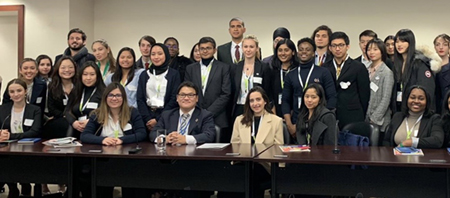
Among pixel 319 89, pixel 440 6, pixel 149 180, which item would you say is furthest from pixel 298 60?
pixel 440 6

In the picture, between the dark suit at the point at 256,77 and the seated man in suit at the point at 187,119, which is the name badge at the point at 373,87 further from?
the seated man in suit at the point at 187,119

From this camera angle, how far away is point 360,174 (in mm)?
3125

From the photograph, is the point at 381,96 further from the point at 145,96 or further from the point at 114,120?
the point at 114,120

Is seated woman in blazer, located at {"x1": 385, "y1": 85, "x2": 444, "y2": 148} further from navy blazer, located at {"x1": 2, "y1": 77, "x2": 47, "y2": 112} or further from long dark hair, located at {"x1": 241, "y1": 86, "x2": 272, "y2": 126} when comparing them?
navy blazer, located at {"x1": 2, "y1": 77, "x2": 47, "y2": 112}

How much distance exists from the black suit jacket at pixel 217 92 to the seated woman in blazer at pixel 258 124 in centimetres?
56

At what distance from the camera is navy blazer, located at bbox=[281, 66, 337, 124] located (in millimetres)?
4473

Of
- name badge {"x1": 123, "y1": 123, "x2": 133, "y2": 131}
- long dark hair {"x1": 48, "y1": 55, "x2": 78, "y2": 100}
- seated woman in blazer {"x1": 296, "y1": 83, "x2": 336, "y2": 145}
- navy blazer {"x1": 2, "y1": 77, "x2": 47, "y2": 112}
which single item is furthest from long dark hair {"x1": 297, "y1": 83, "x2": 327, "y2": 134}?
navy blazer {"x1": 2, "y1": 77, "x2": 47, "y2": 112}

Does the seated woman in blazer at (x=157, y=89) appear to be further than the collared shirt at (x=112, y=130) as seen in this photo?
Yes

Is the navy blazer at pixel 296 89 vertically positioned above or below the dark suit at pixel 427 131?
above

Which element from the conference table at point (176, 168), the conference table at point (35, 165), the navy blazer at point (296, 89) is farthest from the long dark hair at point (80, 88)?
the navy blazer at point (296, 89)

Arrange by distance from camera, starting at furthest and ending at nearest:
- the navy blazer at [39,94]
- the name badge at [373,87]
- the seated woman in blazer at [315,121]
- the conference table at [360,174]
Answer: the navy blazer at [39,94] → the name badge at [373,87] → the seated woman in blazer at [315,121] → the conference table at [360,174]

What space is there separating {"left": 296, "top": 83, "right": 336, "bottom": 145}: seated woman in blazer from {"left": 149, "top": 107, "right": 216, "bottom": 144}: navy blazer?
757 millimetres

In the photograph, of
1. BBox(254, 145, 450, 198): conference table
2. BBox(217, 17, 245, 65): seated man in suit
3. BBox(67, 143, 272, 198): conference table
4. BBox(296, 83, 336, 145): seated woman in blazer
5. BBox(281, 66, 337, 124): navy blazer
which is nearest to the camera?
BBox(254, 145, 450, 198): conference table

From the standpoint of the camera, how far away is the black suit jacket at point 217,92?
472 centimetres
